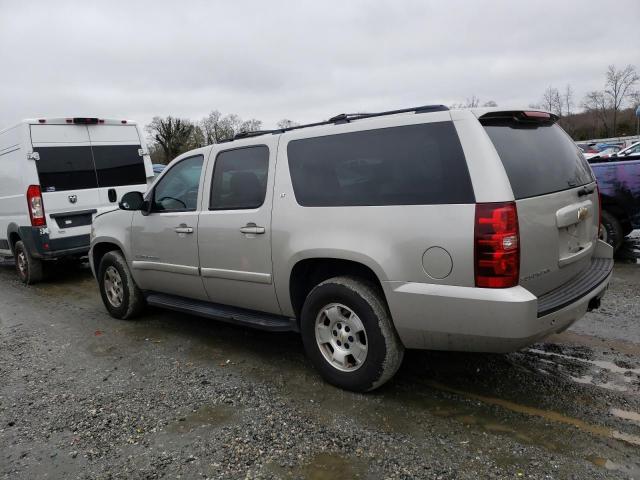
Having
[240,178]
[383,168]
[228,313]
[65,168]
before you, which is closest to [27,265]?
[65,168]

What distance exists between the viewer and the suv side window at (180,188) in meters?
4.56

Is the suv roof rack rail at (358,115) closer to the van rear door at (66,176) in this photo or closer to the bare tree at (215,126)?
the van rear door at (66,176)

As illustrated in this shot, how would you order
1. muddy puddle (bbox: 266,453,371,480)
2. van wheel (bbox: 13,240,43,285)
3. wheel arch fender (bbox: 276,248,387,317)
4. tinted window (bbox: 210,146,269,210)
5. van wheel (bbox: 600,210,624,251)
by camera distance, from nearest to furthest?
1. muddy puddle (bbox: 266,453,371,480)
2. wheel arch fender (bbox: 276,248,387,317)
3. tinted window (bbox: 210,146,269,210)
4. van wheel (bbox: 600,210,624,251)
5. van wheel (bbox: 13,240,43,285)

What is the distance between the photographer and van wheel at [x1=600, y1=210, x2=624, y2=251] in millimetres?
6953

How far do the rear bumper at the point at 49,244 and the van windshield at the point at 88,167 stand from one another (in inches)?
27.7

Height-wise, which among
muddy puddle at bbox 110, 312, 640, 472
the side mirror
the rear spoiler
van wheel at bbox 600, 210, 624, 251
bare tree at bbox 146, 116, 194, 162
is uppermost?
bare tree at bbox 146, 116, 194, 162

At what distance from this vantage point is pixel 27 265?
26.3 feet

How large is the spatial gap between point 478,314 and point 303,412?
4.42ft

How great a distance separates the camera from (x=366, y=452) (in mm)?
2816

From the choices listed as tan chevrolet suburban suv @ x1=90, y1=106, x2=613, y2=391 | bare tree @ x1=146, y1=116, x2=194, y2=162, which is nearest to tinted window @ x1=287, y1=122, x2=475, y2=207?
tan chevrolet suburban suv @ x1=90, y1=106, x2=613, y2=391

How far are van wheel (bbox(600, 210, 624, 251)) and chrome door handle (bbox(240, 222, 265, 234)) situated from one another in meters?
5.41

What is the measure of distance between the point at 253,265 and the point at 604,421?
2595 mm

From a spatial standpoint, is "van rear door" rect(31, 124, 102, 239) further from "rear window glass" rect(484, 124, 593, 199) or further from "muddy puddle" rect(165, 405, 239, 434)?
"rear window glass" rect(484, 124, 593, 199)

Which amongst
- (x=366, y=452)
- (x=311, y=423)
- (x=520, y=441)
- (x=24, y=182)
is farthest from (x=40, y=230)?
(x=520, y=441)
